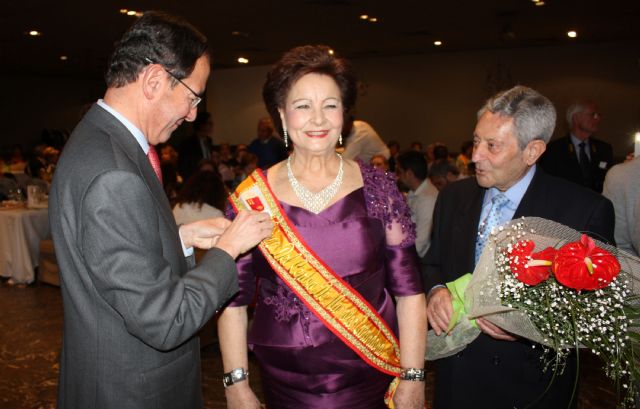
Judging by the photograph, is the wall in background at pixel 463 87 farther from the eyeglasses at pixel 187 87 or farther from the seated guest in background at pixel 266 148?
the eyeglasses at pixel 187 87

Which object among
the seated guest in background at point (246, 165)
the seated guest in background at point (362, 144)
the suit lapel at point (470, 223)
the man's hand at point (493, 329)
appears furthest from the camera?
the seated guest in background at point (246, 165)

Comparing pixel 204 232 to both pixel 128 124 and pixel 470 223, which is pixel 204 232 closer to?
pixel 128 124

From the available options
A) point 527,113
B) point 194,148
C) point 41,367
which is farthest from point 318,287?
point 194,148

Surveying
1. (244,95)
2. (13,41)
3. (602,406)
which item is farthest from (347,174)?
(244,95)

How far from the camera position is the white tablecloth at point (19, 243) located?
20.0 ft

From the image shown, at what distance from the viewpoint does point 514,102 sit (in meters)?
1.81

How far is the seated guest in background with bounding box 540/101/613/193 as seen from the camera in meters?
5.21

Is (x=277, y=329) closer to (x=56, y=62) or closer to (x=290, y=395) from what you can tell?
(x=290, y=395)

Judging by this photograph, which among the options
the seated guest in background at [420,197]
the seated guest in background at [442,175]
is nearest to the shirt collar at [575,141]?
the seated guest in background at [442,175]

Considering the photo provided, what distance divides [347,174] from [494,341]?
69cm

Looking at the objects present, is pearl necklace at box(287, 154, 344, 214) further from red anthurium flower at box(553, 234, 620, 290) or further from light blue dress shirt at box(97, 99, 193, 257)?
red anthurium flower at box(553, 234, 620, 290)

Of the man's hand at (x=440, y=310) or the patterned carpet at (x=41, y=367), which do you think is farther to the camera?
the patterned carpet at (x=41, y=367)

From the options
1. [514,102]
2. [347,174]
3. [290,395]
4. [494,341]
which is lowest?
[290,395]

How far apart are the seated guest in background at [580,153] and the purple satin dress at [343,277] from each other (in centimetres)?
390
